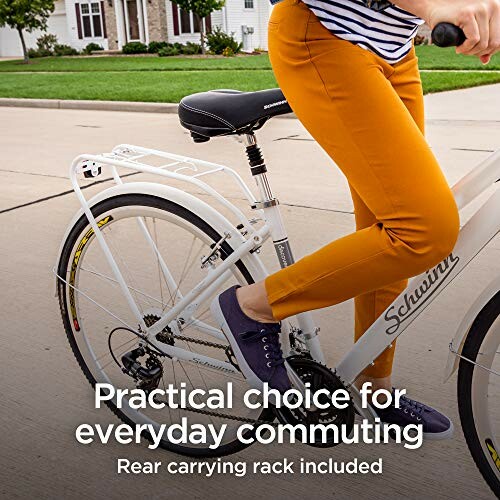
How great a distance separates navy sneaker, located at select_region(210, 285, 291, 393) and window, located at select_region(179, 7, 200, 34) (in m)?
37.5

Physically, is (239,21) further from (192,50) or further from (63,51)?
(63,51)

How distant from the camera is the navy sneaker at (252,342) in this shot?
2.10m

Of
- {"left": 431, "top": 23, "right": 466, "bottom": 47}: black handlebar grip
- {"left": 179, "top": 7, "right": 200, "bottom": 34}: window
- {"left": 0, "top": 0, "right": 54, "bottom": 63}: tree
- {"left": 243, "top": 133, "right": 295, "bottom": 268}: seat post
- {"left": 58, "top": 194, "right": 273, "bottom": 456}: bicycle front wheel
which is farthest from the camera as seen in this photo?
{"left": 179, "top": 7, "right": 200, "bottom": 34}: window

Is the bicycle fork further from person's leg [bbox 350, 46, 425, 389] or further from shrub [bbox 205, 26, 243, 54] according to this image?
shrub [bbox 205, 26, 243, 54]

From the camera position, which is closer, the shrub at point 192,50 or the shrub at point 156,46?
the shrub at point 192,50

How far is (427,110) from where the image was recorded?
9.50 metres

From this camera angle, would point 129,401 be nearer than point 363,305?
No

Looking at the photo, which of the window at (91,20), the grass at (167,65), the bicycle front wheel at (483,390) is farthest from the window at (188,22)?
the bicycle front wheel at (483,390)

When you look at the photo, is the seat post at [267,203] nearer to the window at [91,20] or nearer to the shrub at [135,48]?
the shrub at [135,48]

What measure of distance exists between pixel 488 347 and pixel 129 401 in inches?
50.0

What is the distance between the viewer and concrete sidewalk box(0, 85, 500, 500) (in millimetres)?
2326

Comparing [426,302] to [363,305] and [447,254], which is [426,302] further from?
[363,305]

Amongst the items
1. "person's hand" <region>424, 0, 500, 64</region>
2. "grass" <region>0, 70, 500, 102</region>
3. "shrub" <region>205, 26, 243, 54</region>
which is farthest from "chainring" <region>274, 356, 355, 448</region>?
"shrub" <region>205, 26, 243, 54</region>

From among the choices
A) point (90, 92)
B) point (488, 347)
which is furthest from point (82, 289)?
point (90, 92)
